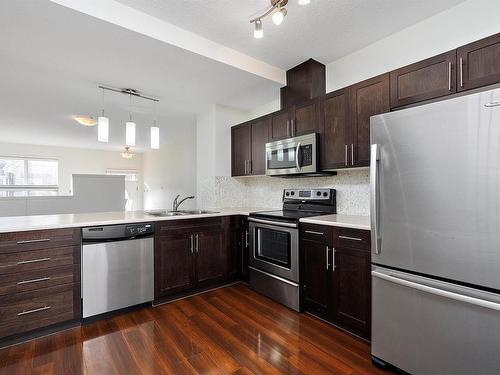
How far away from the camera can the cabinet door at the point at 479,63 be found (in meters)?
1.55

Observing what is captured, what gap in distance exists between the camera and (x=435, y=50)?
2131mm

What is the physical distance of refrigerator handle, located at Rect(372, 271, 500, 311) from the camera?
1.25m

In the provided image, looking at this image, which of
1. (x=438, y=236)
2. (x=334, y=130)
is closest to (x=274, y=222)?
(x=334, y=130)

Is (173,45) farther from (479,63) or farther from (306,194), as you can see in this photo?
(479,63)

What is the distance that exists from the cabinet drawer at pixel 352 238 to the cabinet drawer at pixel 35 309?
87.9 inches

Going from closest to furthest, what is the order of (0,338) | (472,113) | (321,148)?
(472,113) < (0,338) < (321,148)

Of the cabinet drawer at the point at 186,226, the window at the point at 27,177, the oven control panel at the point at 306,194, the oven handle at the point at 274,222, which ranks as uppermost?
the window at the point at 27,177

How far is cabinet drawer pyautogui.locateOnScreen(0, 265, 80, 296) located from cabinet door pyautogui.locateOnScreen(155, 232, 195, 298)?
2.29ft

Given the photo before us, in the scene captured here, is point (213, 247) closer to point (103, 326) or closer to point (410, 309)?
point (103, 326)

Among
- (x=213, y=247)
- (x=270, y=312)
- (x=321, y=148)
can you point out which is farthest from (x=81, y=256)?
(x=321, y=148)

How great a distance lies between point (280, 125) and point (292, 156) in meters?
0.49

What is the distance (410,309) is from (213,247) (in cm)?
202

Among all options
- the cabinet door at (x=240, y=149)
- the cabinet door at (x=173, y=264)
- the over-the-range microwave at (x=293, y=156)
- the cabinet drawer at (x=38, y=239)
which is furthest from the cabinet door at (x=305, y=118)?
the cabinet drawer at (x=38, y=239)

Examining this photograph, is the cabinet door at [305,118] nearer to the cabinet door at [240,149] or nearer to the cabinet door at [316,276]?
the cabinet door at [240,149]
